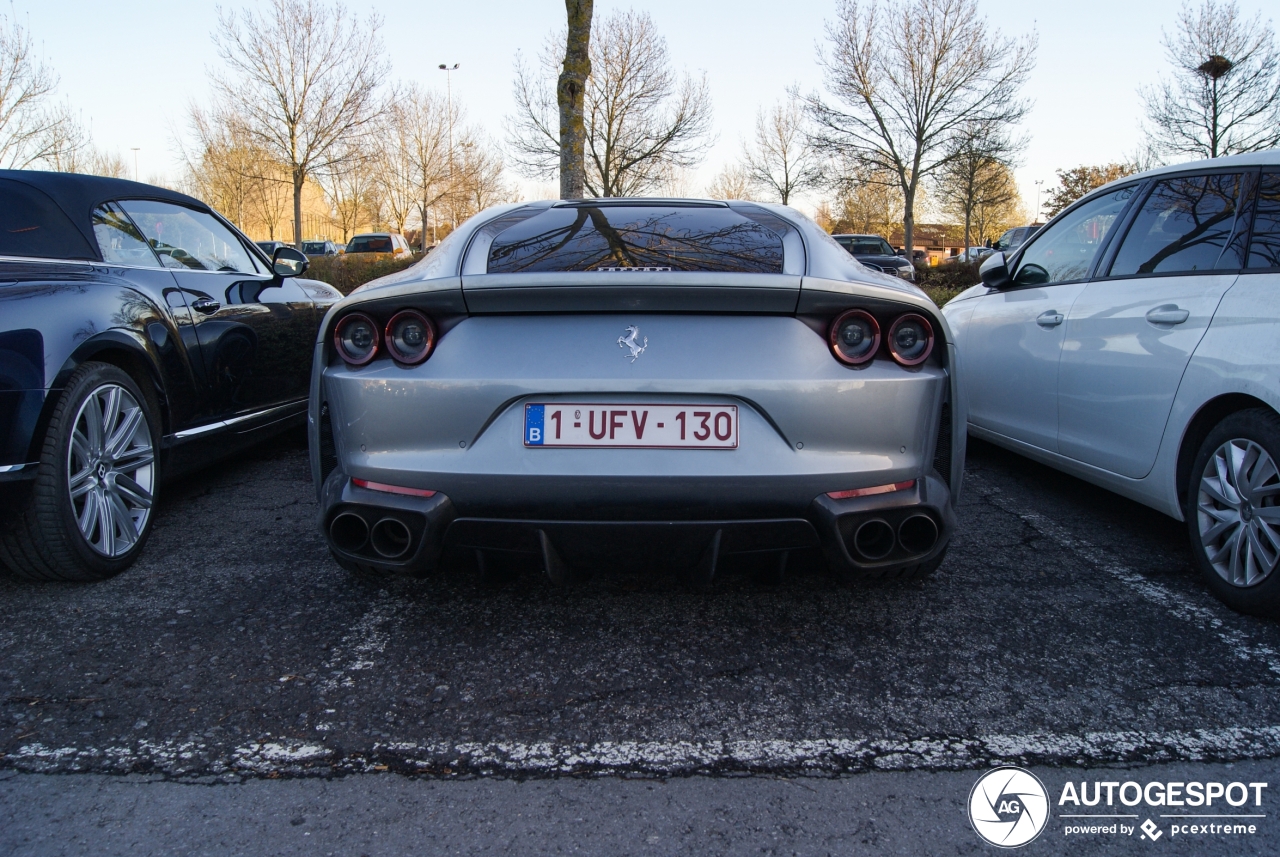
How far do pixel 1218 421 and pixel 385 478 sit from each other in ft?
8.77

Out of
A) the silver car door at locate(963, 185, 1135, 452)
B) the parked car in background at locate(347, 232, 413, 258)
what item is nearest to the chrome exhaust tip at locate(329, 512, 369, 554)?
the silver car door at locate(963, 185, 1135, 452)

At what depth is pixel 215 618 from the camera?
2787mm

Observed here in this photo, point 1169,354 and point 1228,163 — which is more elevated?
point 1228,163

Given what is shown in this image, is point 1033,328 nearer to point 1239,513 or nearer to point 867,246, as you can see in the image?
point 1239,513

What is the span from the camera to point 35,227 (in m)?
3.55

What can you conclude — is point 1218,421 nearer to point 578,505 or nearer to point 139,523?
point 578,505

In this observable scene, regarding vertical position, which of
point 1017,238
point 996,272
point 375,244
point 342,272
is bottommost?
point 996,272

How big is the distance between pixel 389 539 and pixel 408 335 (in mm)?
549

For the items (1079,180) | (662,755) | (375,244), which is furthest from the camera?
(1079,180)

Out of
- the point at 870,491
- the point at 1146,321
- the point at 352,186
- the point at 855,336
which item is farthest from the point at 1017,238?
the point at 352,186

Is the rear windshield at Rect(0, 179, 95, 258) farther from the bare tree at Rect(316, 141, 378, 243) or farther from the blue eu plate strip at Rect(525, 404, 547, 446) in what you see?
the bare tree at Rect(316, 141, 378, 243)

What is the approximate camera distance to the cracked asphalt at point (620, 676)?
1.98 metres

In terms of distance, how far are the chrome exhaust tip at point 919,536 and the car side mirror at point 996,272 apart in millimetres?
2414

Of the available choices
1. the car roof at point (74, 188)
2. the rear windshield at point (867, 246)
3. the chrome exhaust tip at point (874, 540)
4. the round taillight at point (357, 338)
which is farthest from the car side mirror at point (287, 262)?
the rear windshield at point (867, 246)
